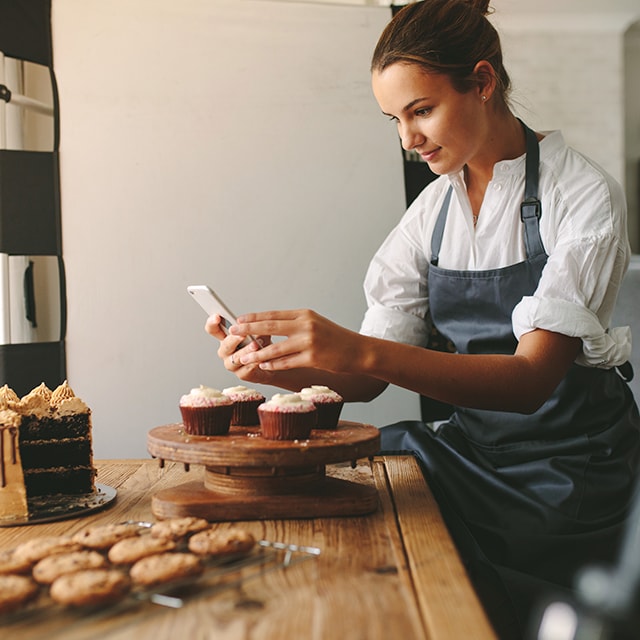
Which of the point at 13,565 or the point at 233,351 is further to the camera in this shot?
the point at 233,351

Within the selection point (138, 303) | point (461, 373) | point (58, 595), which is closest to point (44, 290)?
point (138, 303)

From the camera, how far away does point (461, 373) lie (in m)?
1.68

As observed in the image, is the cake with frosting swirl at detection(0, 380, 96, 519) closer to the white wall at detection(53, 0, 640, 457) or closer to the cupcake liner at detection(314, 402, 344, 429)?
the cupcake liner at detection(314, 402, 344, 429)

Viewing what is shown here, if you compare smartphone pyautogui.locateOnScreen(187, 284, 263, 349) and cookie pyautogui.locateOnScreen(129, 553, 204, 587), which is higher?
smartphone pyautogui.locateOnScreen(187, 284, 263, 349)

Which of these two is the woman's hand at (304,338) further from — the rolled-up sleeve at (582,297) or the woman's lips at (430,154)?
the woman's lips at (430,154)

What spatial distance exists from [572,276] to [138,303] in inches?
62.2

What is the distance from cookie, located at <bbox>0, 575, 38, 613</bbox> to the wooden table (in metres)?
0.03

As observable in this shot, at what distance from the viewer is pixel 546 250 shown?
1943 millimetres

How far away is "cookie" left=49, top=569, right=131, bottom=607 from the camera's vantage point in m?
0.97

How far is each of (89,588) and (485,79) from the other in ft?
5.00

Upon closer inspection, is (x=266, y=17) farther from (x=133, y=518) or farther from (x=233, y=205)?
(x=133, y=518)

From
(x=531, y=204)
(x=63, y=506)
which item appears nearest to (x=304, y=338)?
(x=63, y=506)

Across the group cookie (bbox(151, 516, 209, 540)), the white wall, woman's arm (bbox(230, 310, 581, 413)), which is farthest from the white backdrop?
cookie (bbox(151, 516, 209, 540))

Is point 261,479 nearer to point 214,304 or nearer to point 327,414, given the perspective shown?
point 327,414
